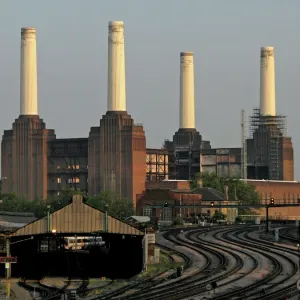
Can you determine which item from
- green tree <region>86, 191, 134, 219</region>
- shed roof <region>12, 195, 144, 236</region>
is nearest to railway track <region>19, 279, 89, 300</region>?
shed roof <region>12, 195, 144, 236</region>

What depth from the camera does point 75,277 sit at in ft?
245

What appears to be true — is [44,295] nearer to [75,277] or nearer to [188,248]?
[75,277]

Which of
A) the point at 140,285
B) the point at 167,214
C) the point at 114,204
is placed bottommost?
the point at 140,285

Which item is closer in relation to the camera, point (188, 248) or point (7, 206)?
point (188, 248)

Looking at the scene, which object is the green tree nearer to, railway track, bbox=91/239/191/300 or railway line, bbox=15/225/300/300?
railway line, bbox=15/225/300/300

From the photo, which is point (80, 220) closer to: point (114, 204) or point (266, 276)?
point (266, 276)

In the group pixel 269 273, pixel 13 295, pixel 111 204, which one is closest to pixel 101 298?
pixel 13 295

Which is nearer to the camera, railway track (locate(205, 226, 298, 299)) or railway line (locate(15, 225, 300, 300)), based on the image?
railway track (locate(205, 226, 298, 299))

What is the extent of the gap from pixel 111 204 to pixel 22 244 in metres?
113

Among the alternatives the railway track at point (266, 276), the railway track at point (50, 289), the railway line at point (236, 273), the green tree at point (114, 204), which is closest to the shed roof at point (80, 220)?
the railway track at point (50, 289)

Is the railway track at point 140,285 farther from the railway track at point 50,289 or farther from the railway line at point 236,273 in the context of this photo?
the railway track at point 50,289

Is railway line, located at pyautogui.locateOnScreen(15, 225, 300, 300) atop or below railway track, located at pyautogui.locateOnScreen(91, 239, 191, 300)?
atop

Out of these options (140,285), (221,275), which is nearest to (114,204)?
(221,275)

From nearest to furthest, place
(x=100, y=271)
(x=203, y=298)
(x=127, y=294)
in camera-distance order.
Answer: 1. (x=203, y=298)
2. (x=127, y=294)
3. (x=100, y=271)
